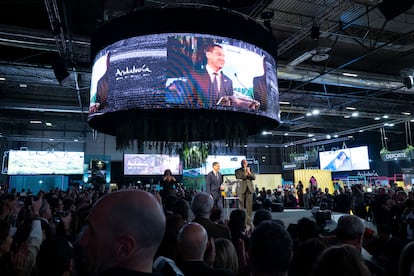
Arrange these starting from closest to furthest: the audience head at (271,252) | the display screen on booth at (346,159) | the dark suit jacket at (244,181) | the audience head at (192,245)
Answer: the audience head at (271,252), the audience head at (192,245), the dark suit jacket at (244,181), the display screen on booth at (346,159)

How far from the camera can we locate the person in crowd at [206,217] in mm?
2805

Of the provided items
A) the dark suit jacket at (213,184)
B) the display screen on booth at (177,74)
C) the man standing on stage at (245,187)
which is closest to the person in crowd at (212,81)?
the display screen on booth at (177,74)

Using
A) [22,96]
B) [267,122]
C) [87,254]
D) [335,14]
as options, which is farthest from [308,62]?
[22,96]

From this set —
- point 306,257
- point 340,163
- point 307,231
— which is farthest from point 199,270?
point 340,163

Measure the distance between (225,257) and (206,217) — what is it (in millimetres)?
894

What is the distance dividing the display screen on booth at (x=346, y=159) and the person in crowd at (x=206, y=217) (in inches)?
656

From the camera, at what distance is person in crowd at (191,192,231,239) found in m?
2.80

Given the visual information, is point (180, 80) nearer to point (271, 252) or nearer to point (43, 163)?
point (271, 252)

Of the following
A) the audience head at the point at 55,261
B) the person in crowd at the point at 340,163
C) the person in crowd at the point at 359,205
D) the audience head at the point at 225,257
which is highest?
the person in crowd at the point at 340,163

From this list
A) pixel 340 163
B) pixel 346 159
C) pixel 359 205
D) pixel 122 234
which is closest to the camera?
pixel 122 234

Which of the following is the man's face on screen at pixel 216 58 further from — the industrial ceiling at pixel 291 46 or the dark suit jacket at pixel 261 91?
the industrial ceiling at pixel 291 46

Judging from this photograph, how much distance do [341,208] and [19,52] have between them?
458 inches

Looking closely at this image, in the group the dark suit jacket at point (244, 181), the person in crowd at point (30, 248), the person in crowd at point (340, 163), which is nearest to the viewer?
the person in crowd at point (30, 248)

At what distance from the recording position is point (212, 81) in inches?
171
